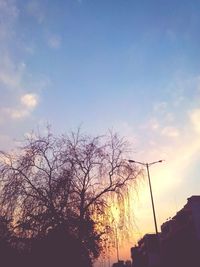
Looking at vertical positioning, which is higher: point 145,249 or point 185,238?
point 145,249

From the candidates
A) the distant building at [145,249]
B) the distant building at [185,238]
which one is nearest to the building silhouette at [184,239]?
the distant building at [185,238]

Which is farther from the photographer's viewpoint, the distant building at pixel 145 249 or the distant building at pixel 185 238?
the distant building at pixel 145 249

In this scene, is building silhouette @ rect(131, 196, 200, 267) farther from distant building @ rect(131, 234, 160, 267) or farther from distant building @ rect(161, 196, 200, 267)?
distant building @ rect(131, 234, 160, 267)

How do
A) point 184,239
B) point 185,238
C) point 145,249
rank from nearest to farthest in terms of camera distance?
point 185,238 < point 184,239 < point 145,249

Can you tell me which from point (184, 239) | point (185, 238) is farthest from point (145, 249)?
point (185, 238)

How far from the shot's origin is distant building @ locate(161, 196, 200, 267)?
4194cm

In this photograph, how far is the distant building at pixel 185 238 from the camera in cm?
4194

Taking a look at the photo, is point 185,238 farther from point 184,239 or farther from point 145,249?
point 145,249

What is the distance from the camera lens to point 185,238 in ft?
148

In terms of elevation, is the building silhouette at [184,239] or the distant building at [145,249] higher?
the distant building at [145,249]

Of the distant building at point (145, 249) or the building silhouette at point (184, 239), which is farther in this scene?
the distant building at point (145, 249)

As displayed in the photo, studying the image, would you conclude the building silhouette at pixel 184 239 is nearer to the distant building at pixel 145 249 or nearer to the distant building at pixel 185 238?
the distant building at pixel 185 238

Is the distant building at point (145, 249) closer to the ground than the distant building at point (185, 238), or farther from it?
farther from it

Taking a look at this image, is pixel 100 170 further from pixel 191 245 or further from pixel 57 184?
pixel 191 245
